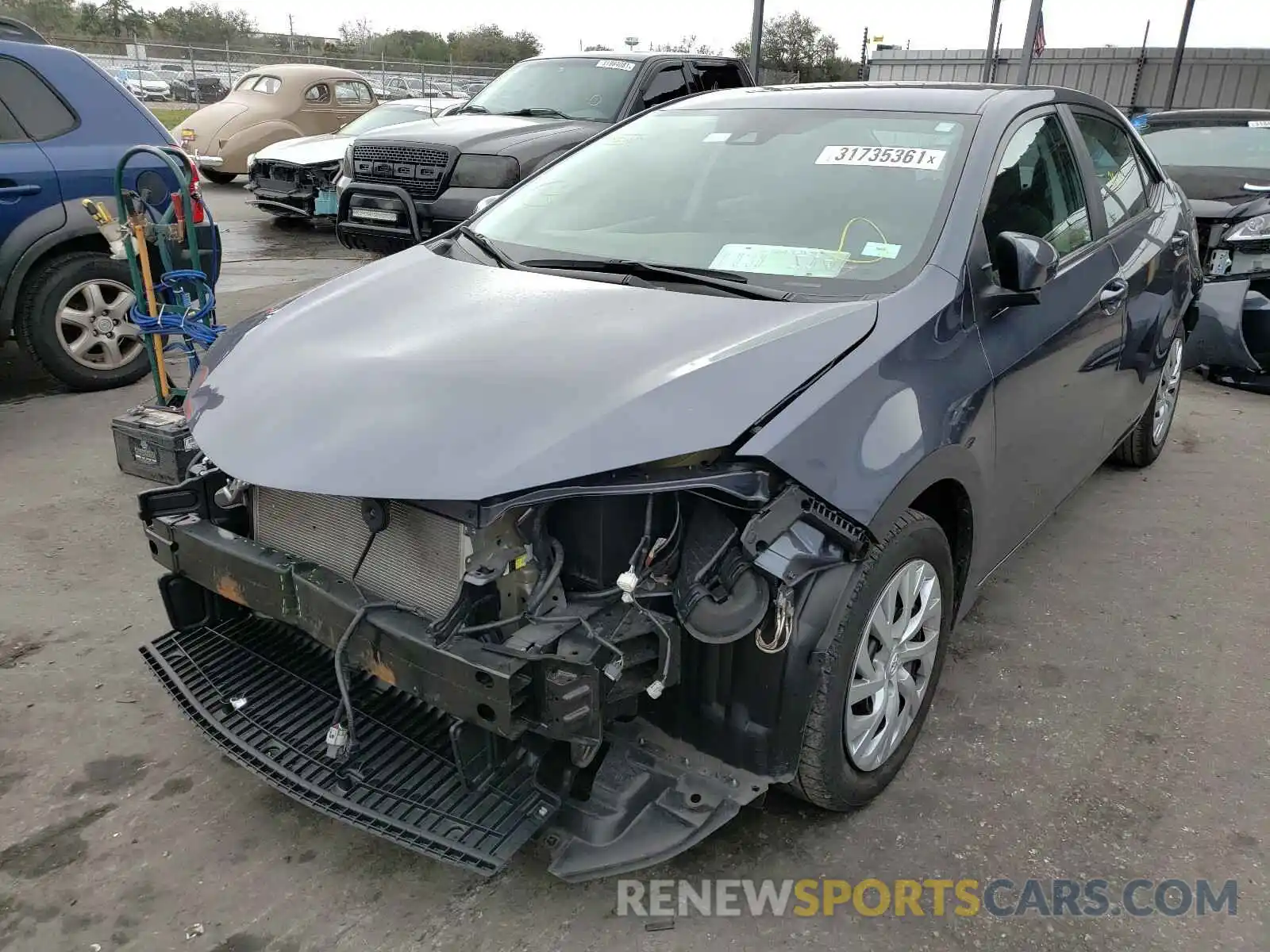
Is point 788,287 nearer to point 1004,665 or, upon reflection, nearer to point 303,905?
point 1004,665

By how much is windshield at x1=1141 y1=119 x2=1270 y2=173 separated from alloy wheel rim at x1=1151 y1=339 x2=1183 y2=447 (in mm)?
3276

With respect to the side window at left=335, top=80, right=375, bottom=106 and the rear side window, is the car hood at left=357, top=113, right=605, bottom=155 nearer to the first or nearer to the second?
the rear side window

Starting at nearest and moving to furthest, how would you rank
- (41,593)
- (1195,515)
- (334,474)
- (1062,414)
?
(334,474)
(1062,414)
(41,593)
(1195,515)

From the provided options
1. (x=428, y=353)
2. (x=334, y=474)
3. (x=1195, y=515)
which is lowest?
(x=1195, y=515)

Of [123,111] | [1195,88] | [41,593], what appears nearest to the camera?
[41,593]

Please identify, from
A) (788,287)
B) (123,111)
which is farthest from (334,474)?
(123,111)

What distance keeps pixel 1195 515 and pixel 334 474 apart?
13.3 ft

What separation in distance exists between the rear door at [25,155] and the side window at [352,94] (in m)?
10.2

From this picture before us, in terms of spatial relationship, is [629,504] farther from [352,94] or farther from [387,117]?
[352,94]

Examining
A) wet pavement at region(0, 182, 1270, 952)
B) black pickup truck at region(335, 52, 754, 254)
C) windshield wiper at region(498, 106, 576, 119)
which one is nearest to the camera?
wet pavement at region(0, 182, 1270, 952)

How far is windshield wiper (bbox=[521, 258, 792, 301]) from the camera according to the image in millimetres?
2600

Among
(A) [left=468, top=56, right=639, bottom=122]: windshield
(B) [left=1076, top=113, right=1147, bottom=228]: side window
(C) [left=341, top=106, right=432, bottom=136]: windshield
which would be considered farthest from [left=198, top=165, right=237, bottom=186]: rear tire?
(B) [left=1076, top=113, right=1147, bottom=228]: side window

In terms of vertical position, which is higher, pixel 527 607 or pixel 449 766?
pixel 527 607

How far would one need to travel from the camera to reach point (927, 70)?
1085 inches
